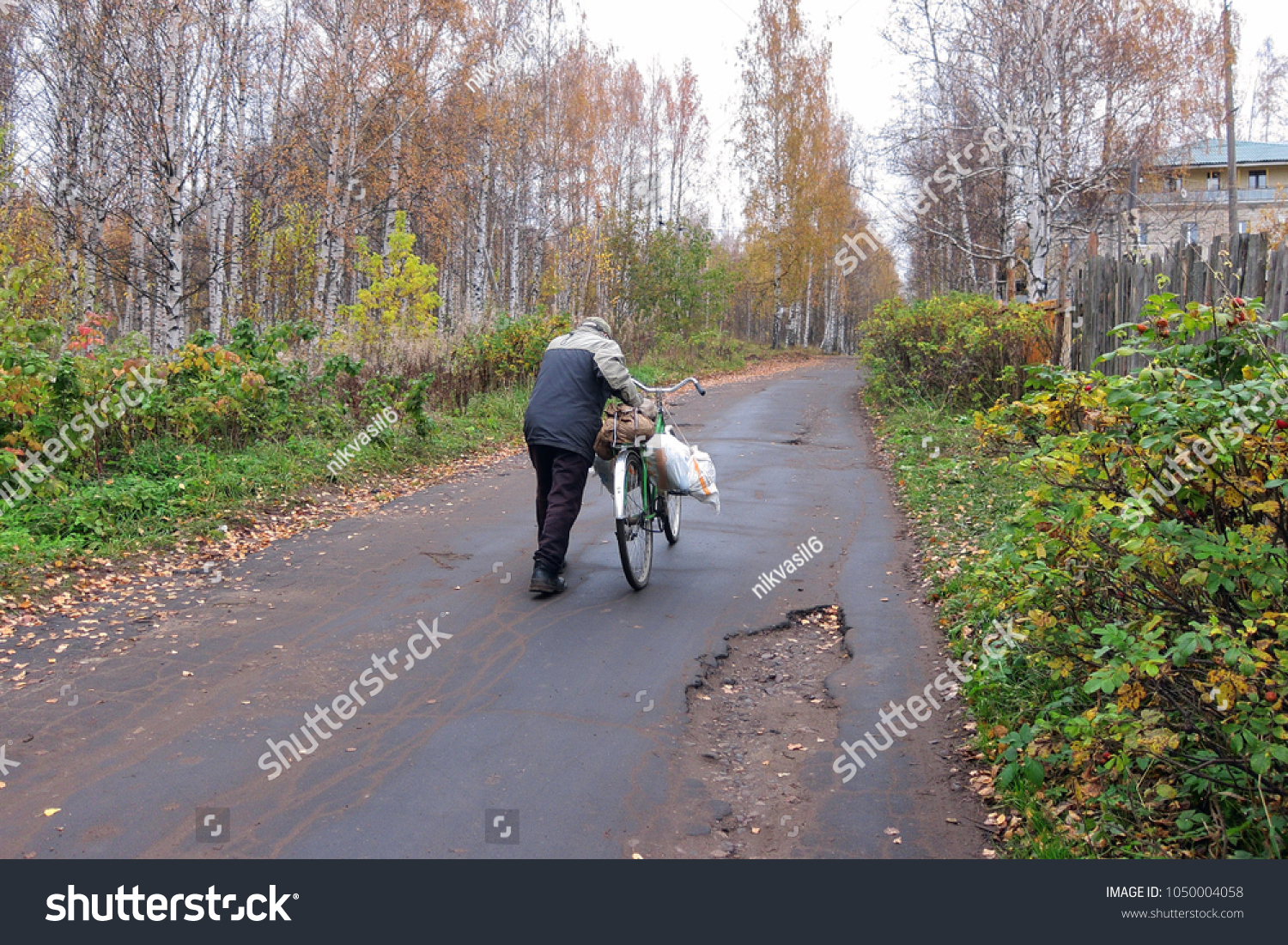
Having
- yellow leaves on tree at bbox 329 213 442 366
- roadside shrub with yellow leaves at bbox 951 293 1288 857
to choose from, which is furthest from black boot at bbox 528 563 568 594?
yellow leaves on tree at bbox 329 213 442 366

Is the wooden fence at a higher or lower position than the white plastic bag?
higher

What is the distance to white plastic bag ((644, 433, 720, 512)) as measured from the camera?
690cm

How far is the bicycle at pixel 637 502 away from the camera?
6.39 m

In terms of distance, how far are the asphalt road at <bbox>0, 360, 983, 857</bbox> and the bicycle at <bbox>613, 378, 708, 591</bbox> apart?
0.25m

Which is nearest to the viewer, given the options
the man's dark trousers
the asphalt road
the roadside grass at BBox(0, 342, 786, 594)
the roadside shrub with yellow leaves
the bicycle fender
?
the roadside shrub with yellow leaves

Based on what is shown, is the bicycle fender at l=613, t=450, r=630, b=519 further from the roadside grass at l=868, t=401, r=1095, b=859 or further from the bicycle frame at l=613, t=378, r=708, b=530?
the roadside grass at l=868, t=401, r=1095, b=859

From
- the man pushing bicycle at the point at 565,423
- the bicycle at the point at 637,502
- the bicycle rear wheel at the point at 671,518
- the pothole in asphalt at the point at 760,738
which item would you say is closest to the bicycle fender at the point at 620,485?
the bicycle at the point at 637,502

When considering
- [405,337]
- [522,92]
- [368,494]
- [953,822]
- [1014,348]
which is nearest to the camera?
[953,822]

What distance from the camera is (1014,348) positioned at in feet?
44.8

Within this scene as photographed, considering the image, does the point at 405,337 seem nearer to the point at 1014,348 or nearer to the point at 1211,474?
the point at 1014,348

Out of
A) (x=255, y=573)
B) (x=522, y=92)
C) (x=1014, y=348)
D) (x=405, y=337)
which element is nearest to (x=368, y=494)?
(x=255, y=573)

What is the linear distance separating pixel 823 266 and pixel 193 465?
39.6 metres

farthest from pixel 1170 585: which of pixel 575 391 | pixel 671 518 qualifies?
pixel 671 518

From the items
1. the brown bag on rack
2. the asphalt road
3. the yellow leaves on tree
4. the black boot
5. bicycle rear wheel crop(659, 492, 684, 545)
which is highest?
the yellow leaves on tree
